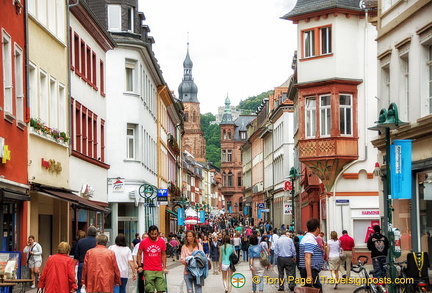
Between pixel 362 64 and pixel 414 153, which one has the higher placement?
pixel 362 64

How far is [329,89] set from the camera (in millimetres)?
40094

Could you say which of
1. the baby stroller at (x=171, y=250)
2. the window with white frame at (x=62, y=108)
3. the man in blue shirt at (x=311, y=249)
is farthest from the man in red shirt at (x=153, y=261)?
the baby stroller at (x=171, y=250)

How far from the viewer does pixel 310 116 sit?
40.9 meters

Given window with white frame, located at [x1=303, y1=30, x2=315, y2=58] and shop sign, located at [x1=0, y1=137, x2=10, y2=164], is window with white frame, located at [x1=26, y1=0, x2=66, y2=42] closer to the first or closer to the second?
shop sign, located at [x1=0, y1=137, x2=10, y2=164]

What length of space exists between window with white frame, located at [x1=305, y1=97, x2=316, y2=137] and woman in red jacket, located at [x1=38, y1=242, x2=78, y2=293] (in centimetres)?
2678

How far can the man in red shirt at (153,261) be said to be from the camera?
18.3 meters

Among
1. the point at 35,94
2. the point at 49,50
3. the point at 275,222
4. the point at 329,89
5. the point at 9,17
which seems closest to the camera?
the point at 9,17

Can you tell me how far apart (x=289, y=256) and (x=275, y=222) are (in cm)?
6138

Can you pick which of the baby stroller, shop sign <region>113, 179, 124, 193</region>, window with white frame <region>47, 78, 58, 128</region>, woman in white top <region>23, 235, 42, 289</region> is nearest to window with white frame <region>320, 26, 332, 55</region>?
shop sign <region>113, 179, 124, 193</region>

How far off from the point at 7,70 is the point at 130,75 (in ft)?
88.1

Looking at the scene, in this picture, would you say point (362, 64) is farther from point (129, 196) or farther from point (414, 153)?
point (414, 153)

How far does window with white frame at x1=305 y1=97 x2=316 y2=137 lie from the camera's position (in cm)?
4081

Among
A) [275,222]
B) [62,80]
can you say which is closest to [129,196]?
[62,80]

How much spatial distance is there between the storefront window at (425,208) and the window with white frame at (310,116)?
55.9ft
